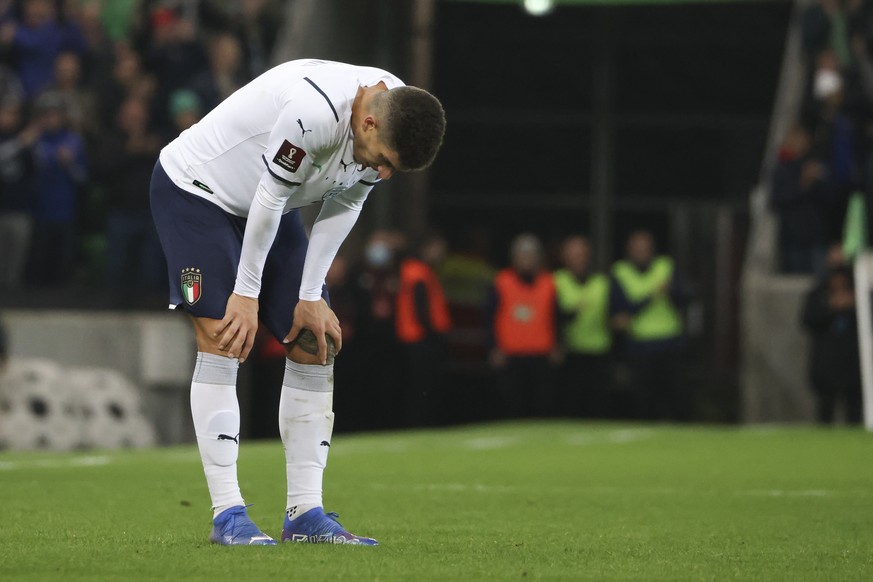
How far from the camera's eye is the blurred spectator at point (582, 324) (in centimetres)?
1828

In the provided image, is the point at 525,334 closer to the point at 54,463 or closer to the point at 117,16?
the point at 117,16

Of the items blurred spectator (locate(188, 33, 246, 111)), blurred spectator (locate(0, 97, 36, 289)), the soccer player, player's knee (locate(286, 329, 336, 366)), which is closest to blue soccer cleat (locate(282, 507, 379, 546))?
the soccer player

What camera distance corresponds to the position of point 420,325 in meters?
17.7

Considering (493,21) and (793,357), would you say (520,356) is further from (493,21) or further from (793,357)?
(493,21)

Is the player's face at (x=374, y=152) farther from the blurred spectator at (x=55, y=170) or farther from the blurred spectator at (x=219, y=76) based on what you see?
the blurred spectator at (x=219, y=76)

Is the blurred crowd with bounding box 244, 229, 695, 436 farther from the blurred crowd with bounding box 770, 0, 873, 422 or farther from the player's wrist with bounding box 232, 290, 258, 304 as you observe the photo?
the player's wrist with bounding box 232, 290, 258, 304

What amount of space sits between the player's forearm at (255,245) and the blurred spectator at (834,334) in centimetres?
1189

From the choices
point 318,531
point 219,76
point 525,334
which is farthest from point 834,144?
point 318,531

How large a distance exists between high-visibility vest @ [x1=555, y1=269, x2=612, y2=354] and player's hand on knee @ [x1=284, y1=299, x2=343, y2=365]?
11.8 metres

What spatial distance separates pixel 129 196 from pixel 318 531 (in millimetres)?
10736

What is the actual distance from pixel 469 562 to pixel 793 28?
16907mm

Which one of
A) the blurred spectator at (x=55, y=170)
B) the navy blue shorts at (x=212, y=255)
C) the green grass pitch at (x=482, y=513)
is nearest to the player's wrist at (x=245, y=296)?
the navy blue shorts at (x=212, y=255)

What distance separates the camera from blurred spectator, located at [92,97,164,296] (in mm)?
16625

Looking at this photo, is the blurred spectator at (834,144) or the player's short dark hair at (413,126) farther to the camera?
the blurred spectator at (834,144)
